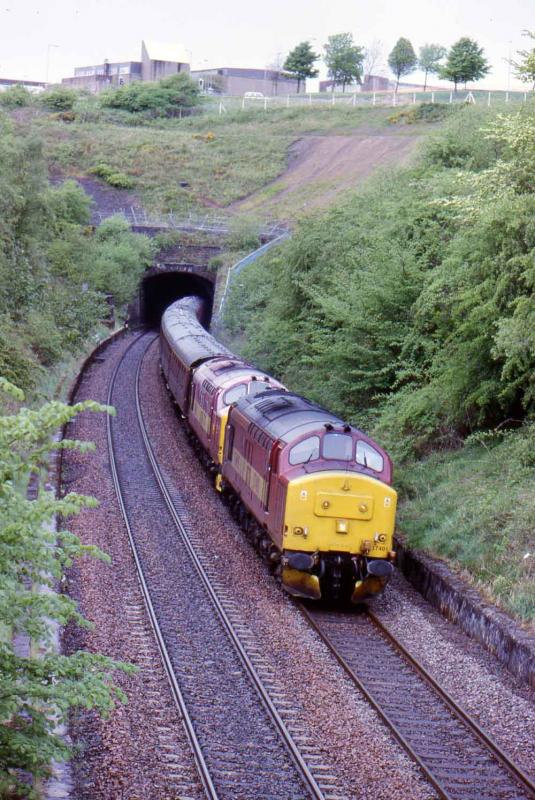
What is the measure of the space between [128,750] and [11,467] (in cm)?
425

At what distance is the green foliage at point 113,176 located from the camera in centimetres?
7319

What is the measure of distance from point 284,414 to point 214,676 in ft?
19.2

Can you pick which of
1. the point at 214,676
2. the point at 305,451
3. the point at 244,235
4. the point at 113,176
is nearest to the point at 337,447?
the point at 305,451

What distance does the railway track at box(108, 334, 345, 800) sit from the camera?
9719 millimetres

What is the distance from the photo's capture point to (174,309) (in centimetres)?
4541

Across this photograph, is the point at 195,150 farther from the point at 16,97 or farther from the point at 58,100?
the point at 58,100

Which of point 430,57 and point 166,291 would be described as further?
point 430,57

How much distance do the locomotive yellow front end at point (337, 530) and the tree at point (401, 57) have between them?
325 feet

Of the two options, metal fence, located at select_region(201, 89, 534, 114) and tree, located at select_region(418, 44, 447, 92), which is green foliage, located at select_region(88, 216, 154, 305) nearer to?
metal fence, located at select_region(201, 89, 534, 114)

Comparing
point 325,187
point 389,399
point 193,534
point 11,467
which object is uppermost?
point 325,187

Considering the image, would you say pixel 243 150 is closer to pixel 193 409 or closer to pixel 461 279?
pixel 193 409

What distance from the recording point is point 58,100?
92688 mm

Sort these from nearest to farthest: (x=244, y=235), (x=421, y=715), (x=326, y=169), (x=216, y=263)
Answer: (x=421, y=715), (x=216, y=263), (x=244, y=235), (x=326, y=169)

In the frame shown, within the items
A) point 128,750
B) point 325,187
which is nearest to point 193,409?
point 128,750
